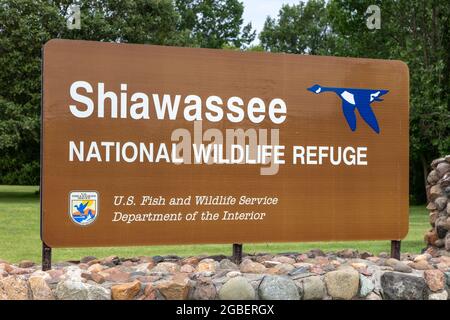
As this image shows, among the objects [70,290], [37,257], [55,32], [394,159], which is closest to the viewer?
[70,290]

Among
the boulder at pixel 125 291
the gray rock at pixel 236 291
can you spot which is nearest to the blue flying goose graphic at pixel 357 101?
the gray rock at pixel 236 291

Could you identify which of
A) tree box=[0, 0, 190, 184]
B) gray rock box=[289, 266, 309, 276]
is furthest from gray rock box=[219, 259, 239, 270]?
tree box=[0, 0, 190, 184]

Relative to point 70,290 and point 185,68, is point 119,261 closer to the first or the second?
point 70,290

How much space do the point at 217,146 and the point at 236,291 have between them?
5.66ft

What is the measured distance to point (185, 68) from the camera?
7.39m

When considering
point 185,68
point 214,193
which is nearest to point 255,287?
point 214,193

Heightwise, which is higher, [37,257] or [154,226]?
[154,226]

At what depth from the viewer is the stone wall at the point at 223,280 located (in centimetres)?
632

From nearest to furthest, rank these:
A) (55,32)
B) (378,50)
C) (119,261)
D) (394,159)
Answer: (119,261)
(394,159)
(55,32)
(378,50)

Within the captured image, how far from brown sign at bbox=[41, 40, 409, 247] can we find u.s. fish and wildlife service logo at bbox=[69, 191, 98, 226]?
0.04ft

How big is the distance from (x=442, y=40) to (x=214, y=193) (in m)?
24.2

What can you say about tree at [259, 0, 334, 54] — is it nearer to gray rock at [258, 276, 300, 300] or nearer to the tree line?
the tree line

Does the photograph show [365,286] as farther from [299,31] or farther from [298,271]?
[299,31]

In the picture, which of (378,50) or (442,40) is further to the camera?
(378,50)
